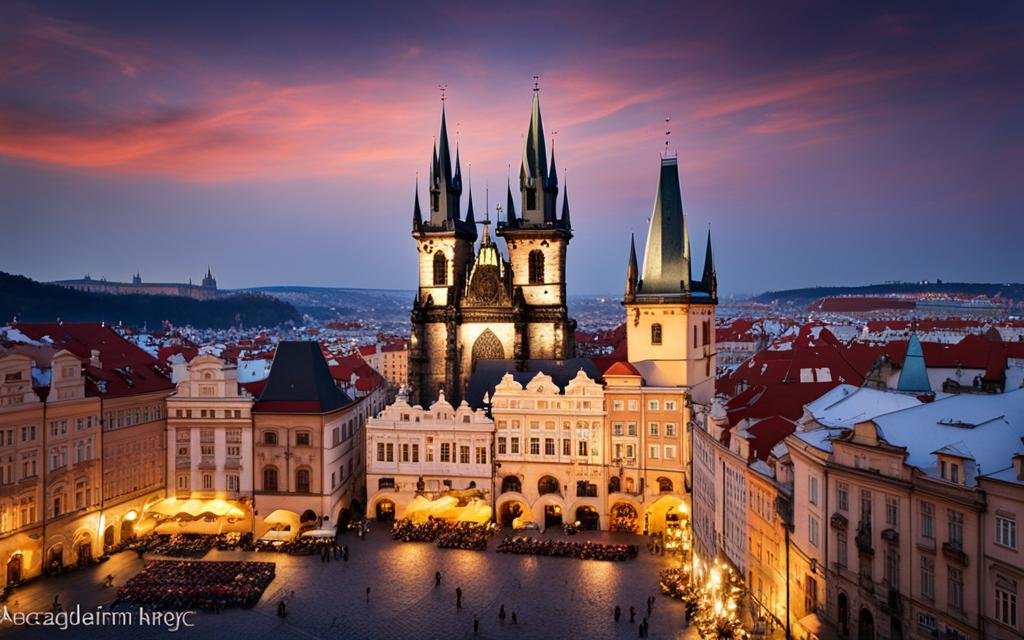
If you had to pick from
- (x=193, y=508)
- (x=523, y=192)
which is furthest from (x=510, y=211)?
(x=193, y=508)

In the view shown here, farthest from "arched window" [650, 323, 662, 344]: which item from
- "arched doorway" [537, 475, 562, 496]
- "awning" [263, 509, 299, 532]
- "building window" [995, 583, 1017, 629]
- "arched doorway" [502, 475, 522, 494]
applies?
"building window" [995, 583, 1017, 629]

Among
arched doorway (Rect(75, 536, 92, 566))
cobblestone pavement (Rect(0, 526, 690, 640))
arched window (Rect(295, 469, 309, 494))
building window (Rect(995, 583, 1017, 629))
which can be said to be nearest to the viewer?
building window (Rect(995, 583, 1017, 629))

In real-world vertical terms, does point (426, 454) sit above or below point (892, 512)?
below

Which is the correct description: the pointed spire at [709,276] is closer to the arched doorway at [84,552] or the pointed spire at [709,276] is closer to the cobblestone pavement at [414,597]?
the cobblestone pavement at [414,597]

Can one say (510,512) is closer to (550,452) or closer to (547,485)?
(547,485)

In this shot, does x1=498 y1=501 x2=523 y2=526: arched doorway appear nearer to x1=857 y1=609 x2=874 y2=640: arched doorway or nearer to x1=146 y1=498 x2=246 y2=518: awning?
x1=146 y1=498 x2=246 y2=518: awning

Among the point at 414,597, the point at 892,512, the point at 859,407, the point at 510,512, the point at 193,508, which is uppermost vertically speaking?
the point at 859,407
